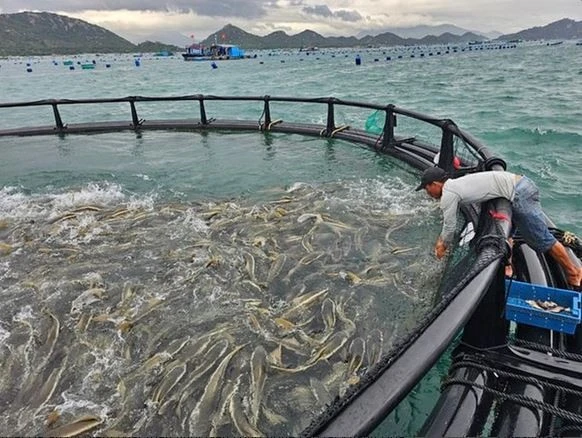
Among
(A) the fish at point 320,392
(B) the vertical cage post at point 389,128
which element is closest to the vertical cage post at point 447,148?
(B) the vertical cage post at point 389,128

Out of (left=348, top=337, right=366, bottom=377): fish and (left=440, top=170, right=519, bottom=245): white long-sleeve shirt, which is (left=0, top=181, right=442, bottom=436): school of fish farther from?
(left=440, top=170, right=519, bottom=245): white long-sleeve shirt

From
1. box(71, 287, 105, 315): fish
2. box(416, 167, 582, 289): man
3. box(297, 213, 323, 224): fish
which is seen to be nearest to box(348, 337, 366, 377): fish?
box(416, 167, 582, 289): man

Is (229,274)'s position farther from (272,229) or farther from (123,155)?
(123,155)

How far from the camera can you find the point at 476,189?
5094mm

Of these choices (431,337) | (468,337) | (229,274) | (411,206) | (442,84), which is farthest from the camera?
(442,84)

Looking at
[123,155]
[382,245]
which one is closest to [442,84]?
[123,155]

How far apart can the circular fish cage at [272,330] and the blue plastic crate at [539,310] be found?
5.2 inches

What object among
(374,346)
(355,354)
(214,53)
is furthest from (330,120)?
(214,53)

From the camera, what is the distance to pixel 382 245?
7543mm

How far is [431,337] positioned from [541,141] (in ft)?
65.0

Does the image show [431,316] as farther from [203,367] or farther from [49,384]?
[49,384]

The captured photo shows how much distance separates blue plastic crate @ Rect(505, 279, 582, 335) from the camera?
11.9 ft

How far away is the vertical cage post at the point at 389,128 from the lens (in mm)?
12003

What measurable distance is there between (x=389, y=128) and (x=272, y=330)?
8.69m
